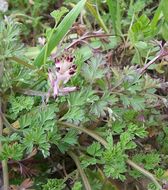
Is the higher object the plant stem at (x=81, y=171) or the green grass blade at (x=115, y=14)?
the green grass blade at (x=115, y=14)

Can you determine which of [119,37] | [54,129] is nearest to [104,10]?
[119,37]

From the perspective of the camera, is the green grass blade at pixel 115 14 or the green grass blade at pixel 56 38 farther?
the green grass blade at pixel 115 14

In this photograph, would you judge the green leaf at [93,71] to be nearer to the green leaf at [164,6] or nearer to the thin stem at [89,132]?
the thin stem at [89,132]

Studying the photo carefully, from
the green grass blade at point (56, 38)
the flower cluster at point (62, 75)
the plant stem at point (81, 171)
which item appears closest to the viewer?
the flower cluster at point (62, 75)

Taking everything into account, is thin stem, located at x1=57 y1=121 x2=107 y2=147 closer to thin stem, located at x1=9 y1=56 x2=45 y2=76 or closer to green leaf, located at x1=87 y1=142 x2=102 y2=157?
green leaf, located at x1=87 y1=142 x2=102 y2=157

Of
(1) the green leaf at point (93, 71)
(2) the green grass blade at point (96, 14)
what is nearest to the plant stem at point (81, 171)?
(1) the green leaf at point (93, 71)

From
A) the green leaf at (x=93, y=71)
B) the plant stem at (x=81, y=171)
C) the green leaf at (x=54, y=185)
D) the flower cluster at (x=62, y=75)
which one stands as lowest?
the plant stem at (x=81, y=171)

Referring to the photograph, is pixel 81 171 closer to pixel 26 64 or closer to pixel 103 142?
pixel 103 142
